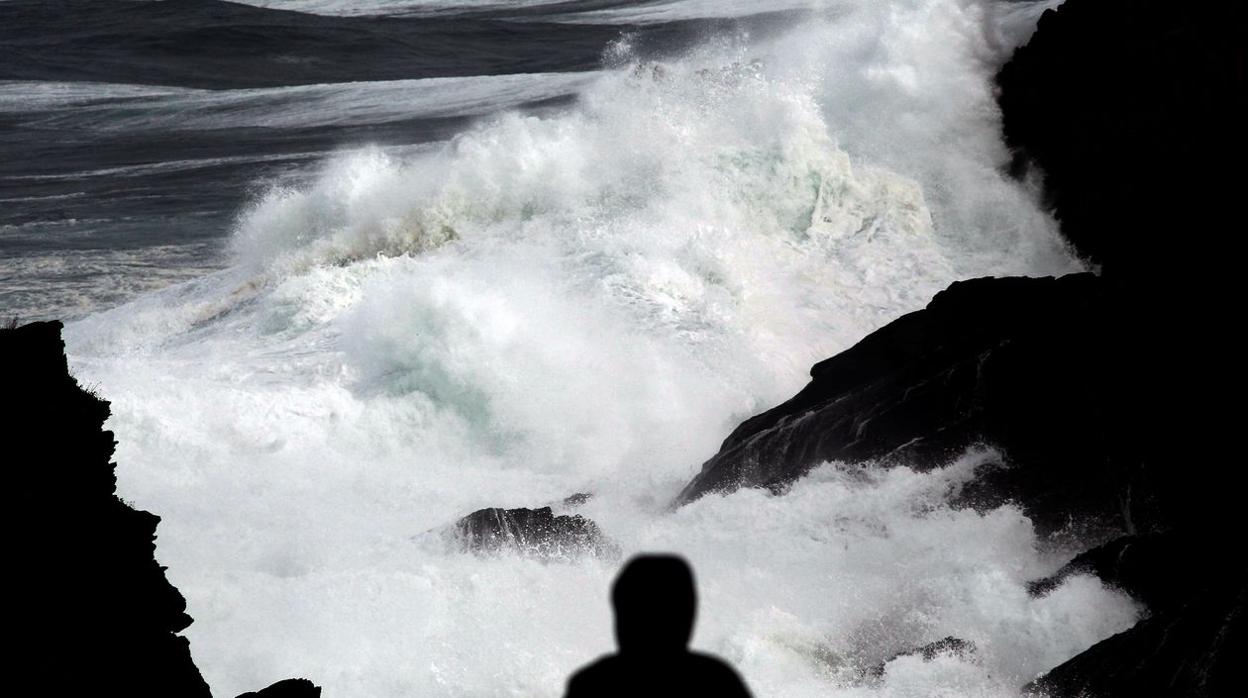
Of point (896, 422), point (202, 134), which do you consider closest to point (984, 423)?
point (896, 422)

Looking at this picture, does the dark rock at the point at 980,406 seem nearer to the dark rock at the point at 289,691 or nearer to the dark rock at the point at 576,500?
the dark rock at the point at 576,500

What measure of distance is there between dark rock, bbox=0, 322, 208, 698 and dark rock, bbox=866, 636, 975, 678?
177 inches

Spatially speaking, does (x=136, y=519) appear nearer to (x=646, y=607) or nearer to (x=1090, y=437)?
(x=646, y=607)

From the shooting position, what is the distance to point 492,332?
16.7 m

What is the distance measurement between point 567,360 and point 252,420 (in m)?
3.53

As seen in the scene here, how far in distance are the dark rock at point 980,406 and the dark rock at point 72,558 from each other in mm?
6518

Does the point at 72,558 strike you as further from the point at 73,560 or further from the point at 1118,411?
the point at 1118,411

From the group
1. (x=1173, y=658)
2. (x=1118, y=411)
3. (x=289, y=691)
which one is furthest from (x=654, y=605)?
(x=1118, y=411)

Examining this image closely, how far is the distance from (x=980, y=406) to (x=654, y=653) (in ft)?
29.3

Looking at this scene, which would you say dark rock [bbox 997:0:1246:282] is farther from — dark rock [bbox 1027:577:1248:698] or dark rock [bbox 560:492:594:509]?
dark rock [bbox 560:492:594:509]

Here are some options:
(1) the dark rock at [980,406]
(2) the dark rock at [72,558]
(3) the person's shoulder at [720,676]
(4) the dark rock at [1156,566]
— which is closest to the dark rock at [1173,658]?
(4) the dark rock at [1156,566]

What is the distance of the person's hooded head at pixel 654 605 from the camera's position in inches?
83.3

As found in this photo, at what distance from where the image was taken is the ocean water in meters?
9.69

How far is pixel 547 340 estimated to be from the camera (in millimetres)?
16812
